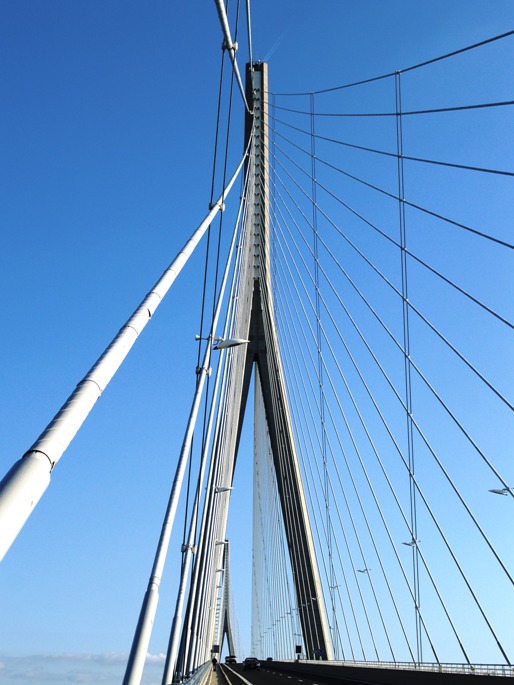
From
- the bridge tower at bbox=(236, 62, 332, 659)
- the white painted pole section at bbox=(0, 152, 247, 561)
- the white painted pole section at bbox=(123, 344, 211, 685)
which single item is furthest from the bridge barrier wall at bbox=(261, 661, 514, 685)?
the white painted pole section at bbox=(0, 152, 247, 561)

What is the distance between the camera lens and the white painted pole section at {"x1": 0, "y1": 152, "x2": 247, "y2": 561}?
12.4 ft

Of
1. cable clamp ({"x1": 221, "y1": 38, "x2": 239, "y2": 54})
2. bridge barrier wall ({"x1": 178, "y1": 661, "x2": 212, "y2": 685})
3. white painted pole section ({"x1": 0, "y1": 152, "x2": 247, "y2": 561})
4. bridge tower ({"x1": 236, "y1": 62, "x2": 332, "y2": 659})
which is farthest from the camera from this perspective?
bridge tower ({"x1": 236, "y1": 62, "x2": 332, "y2": 659})

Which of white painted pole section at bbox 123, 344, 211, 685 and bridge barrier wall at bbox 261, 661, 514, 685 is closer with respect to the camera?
white painted pole section at bbox 123, 344, 211, 685

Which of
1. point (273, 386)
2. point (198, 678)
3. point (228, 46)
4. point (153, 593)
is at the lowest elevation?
point (153, 593)

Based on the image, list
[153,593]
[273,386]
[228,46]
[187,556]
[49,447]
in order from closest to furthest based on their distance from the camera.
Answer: [49,447] → [153,593] → [228,46] → [187,556] → [273,386]

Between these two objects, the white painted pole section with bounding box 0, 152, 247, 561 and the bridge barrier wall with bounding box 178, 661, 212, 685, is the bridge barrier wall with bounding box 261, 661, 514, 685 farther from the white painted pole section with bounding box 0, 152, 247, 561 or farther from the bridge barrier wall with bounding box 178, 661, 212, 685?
the white painted pole section with bounding box 0, 152, 247, 561

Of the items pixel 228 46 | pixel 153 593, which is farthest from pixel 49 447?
pixel 228 46

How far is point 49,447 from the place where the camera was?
435cm

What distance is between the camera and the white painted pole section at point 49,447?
3.78m

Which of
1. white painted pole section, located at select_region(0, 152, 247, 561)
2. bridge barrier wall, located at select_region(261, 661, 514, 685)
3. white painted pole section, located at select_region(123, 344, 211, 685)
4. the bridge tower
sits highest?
the bridge tower

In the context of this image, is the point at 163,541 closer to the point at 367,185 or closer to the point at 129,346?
the point at 129,346

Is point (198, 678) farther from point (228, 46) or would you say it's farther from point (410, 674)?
point (228, 46)

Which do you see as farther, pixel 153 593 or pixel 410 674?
pixel 410 674

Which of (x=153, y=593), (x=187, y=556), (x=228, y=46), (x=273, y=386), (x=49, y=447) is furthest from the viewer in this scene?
(x=273, y=386)
